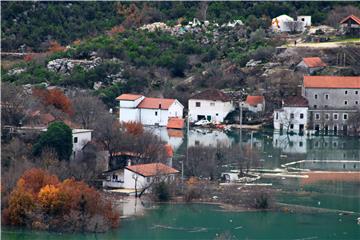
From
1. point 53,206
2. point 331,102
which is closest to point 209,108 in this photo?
point 331,102

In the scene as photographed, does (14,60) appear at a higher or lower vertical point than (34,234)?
higher

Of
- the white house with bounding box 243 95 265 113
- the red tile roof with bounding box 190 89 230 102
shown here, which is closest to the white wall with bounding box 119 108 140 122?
the red tile roof with bounding box 190 89 230 102

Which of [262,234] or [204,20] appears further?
[204,20]

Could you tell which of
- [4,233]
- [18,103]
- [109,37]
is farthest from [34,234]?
[109,37]

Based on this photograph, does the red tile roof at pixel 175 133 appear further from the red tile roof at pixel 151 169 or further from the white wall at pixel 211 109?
the red tile roof at pixel 151 169

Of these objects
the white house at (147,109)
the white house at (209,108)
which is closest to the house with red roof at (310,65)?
the white house at (209,108)

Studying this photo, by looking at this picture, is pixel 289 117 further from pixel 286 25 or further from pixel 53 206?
pixel 53 206

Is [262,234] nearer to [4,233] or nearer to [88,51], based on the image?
[4,233]
